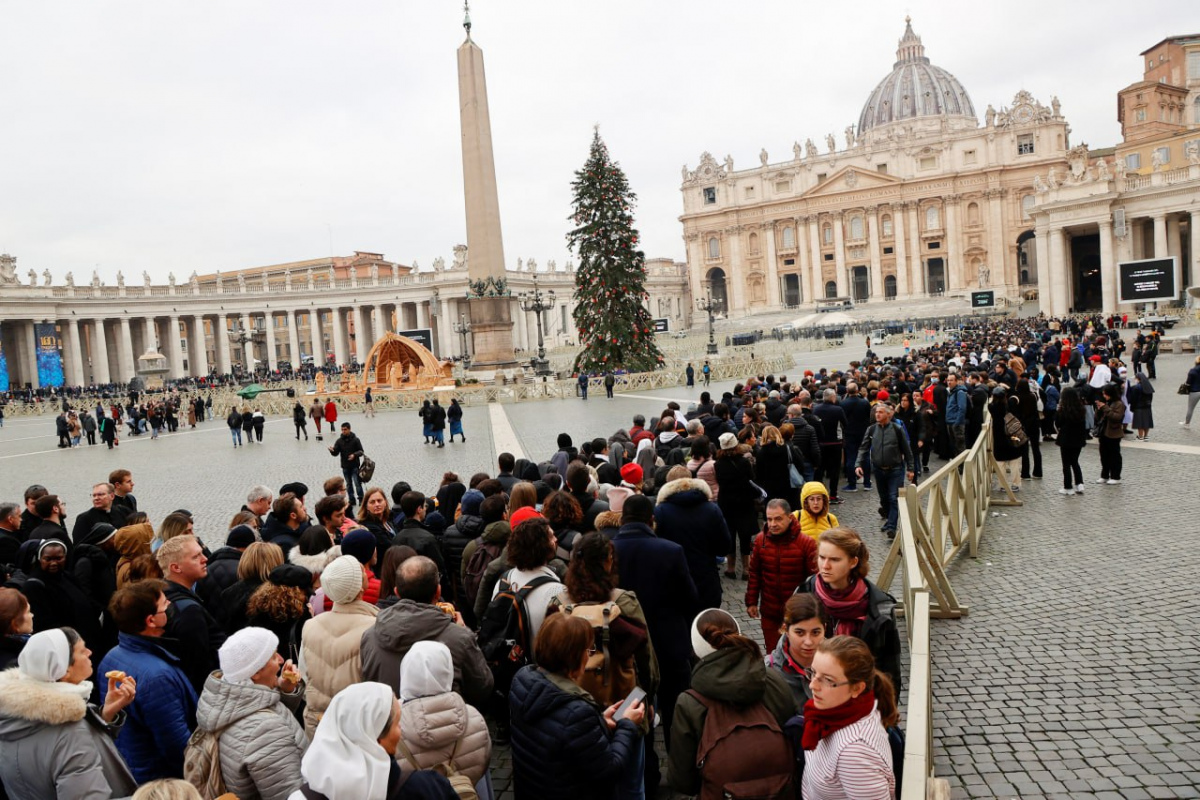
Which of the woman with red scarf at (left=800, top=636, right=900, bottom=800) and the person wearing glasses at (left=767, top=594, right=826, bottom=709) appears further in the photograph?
the person wearing glasses at (left=767, top=594, right=826, bottom=709)

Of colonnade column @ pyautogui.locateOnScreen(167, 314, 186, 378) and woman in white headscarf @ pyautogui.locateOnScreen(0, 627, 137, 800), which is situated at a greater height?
colonnade column @ pyautogui.locateOnScreen(167, 314, 186, 378)

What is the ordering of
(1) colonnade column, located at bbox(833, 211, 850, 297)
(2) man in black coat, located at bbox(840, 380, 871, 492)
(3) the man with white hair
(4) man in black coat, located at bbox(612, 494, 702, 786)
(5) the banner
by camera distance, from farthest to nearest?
1. (1) colonnade column, located at bbox(833, 211, 850, 297)
2. (5) the banner
3. (2) man in black coat, located at bbox(840, 380, 871, 492)
4. (3) the man with white hair
5. (4) man in black coat, located at bbox(612, 494, 702, 786)

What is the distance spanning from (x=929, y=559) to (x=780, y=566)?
190 centimetres

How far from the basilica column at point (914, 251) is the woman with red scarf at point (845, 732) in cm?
8439

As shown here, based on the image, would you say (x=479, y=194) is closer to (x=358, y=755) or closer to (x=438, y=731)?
(x=438, y=731)

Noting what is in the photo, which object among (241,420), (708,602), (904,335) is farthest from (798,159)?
(708,602)

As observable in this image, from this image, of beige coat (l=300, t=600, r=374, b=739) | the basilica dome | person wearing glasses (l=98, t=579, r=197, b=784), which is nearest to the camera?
person wearing glasses (l=98, t=579, r=197, b=784)

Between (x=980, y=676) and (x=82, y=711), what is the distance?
513 centimetres

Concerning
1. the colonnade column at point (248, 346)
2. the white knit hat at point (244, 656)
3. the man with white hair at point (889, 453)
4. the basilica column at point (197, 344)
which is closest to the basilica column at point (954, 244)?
the colonnade column at point (248, 346)

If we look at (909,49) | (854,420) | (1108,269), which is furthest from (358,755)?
(909,49)

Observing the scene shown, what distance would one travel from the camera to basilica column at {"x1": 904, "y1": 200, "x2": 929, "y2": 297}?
81.6 m

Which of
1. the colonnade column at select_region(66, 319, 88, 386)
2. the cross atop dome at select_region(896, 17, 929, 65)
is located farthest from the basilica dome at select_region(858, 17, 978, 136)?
the colonnade column at select_region(66, 319, 88, 386)

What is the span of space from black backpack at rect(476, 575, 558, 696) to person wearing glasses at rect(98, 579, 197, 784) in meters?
1.41

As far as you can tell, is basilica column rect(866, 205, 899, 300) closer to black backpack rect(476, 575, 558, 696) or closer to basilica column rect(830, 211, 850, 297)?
basilica column rect(830, 211, 850, 297)
